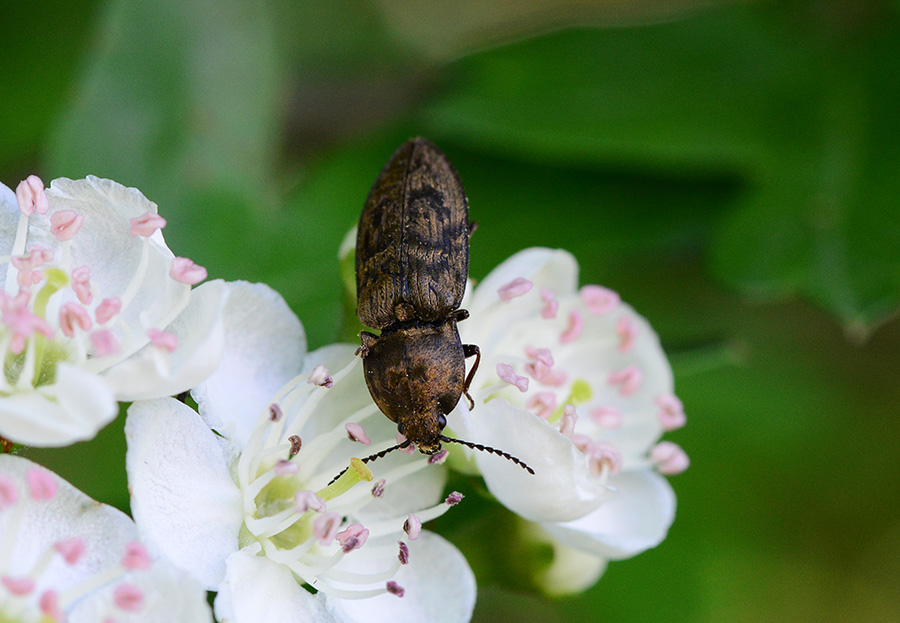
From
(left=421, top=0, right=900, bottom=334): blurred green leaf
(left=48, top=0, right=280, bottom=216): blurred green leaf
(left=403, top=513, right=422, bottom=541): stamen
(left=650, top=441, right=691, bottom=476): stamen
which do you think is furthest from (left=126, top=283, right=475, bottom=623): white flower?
(left=421, top=0, right=900, bottom=334): blurred green leaf

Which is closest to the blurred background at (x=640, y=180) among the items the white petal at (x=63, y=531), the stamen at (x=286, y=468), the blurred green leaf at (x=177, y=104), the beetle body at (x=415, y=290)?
the blurred green leaf at (x=177, y=104)

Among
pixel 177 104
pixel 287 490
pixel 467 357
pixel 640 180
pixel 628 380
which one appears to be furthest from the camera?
pixel 640 180

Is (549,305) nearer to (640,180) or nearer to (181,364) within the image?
(181,364)

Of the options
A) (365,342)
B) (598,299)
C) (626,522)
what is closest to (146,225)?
(365,342)

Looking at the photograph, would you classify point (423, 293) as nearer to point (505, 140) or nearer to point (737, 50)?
point (505, 140)

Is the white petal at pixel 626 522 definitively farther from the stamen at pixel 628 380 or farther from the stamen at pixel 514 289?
the stamen at pixel 514 289

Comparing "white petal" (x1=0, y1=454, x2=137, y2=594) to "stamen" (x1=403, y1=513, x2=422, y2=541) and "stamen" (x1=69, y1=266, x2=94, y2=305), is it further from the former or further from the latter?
"stamen" (x1=403, y1=513, x2=422, y2=541)
